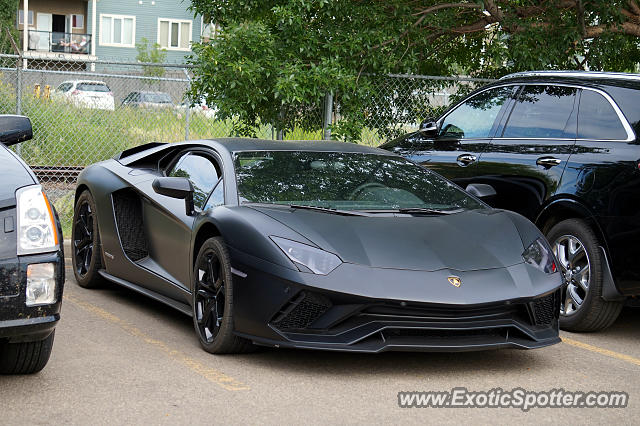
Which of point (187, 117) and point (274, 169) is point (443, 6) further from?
point (274, 169)

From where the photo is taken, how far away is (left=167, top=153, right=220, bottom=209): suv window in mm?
6141

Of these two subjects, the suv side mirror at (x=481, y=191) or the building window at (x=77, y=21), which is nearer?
the suv side mirror at (x=481, y=191)

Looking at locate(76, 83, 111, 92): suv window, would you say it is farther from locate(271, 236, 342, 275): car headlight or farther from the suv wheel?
locate(271, 236, 342, 275): car headlight

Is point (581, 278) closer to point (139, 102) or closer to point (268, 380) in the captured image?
point (268, 380)

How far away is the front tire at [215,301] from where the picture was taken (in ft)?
17.6

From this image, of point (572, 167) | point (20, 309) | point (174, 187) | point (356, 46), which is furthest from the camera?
point (356, 46)

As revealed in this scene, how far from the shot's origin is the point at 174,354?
5547 millimetres

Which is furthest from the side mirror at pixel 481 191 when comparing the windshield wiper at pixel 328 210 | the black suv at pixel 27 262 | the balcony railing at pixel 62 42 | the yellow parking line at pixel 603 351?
the balcony railing at pixel 62 42

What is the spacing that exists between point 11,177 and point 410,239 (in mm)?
2122

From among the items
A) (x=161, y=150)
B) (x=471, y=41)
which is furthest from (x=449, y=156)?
(x=471, y=41)

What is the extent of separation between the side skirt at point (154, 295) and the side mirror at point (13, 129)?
1400 mm

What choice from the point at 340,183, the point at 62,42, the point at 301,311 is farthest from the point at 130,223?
the point at 62,42

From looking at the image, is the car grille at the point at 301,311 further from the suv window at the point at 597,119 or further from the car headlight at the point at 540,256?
the suv window at the point at 597,119

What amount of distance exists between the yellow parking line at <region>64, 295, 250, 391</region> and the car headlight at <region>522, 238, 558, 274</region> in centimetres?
181
